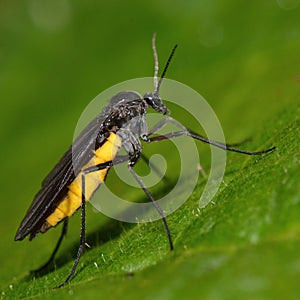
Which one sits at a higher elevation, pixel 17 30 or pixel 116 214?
pixel 17 30

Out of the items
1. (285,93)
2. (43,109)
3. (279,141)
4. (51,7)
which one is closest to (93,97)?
(43,109)

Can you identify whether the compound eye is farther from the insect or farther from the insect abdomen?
the insect abdomen

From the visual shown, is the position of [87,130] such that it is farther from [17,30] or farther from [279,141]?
[17,30]

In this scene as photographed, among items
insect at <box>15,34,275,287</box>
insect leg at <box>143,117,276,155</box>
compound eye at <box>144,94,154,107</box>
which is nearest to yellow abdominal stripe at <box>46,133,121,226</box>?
insect at <box>15,34,275,287</box>

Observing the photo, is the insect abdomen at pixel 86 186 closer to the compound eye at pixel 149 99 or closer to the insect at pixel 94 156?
the insect at pixel 94 156

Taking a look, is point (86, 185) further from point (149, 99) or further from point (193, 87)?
point (193, 87)

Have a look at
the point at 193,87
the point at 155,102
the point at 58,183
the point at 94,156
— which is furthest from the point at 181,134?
the point at 193,87

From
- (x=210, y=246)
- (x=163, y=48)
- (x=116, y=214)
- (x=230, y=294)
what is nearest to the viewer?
(x=230, y=294)

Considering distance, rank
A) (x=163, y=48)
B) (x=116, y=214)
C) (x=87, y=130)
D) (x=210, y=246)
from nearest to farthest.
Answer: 1. (x=210, y=246)
2. (x=87, y=130)
3. (x=116, y=214)
4. (x=163, y=48)
